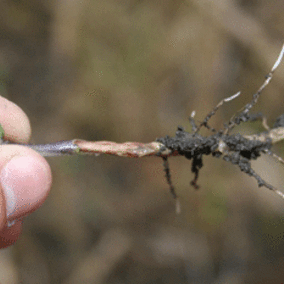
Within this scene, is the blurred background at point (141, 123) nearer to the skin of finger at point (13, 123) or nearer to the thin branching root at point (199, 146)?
the skin of finger at point (13, 123)

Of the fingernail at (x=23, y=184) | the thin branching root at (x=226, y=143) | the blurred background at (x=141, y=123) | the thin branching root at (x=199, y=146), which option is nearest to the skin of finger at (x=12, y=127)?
the thin branching root at (x=199, y=146)

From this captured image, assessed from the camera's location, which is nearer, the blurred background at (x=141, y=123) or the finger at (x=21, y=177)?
the finger at (x=21, y=177)

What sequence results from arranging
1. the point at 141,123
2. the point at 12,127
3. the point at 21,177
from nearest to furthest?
the point at 21,177 < the point at 12,127 < the point at 141,123

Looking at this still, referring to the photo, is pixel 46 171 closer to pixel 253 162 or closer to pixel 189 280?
pixel 189 280

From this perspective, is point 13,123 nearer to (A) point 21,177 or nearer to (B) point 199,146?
(A) point 21,177

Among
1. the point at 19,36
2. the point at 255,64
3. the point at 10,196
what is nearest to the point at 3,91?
the point at 19,36

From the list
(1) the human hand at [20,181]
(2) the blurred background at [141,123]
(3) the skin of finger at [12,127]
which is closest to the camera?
(1) the human hand at [20,181]

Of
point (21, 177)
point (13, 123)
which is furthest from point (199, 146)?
point (13, 123)
